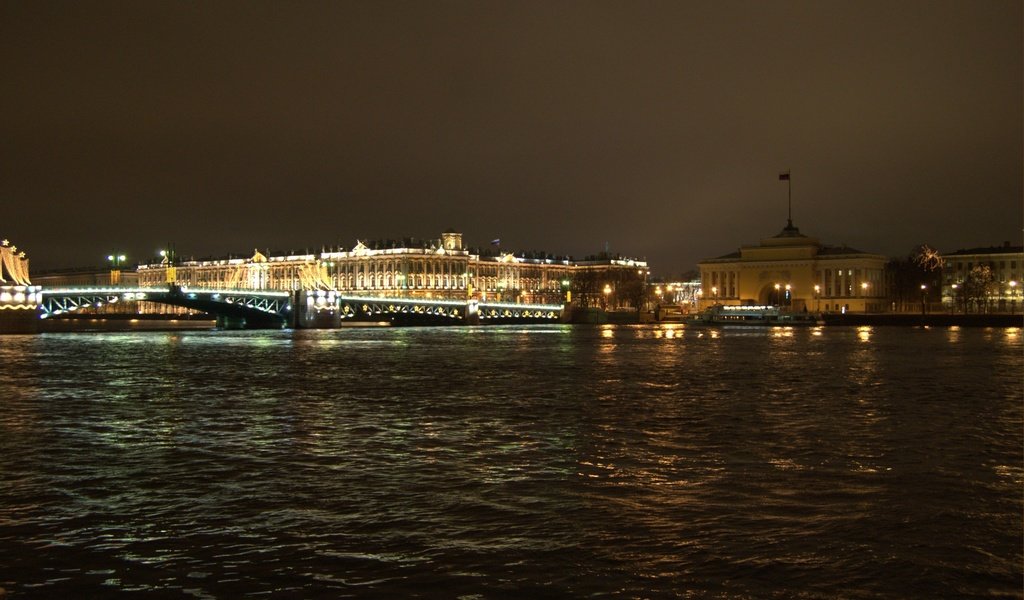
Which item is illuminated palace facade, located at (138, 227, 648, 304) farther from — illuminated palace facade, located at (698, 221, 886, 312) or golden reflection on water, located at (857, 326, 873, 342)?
golden reflection on water, located at (857, 326, 873, 342)

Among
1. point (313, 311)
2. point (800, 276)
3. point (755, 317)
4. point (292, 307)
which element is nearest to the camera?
point (292, 307)

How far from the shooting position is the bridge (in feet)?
242

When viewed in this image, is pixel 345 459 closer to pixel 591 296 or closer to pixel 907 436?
pixel 907 436

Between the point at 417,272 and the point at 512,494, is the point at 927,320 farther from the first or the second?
the point at 512,494

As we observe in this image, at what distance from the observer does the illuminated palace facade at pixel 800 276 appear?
11544cm

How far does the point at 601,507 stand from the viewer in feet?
33.3

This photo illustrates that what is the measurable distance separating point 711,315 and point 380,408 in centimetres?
8743

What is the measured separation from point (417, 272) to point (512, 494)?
432 feet

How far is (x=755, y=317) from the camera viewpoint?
10212cm

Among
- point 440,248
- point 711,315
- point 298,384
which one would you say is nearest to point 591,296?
point 440,248

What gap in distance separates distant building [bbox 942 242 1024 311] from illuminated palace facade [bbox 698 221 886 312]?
8.95m

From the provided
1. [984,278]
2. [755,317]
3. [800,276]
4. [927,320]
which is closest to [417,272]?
[800,276]

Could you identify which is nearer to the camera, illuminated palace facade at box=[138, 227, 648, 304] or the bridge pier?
the bridge pier

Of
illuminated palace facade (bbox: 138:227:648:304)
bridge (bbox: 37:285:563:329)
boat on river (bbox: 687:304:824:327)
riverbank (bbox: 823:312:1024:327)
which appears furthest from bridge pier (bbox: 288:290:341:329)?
riverbank (bbox: 823:312:1024:327)
